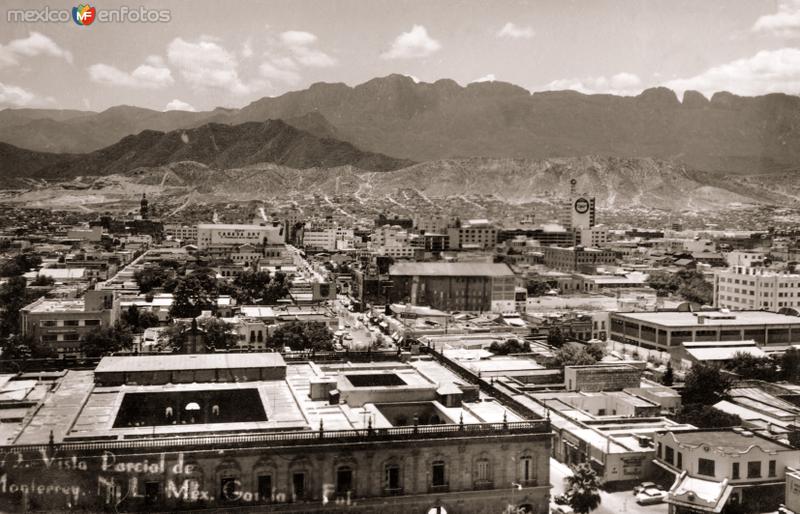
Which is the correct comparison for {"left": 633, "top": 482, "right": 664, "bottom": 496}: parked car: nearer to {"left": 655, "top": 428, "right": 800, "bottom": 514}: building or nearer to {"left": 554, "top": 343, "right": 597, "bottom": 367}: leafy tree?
{"left": 655, "top": 428, "right": 800, "bottom": 514}: building

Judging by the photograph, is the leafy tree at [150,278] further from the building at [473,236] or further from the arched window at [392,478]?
the arched window at [392,478]

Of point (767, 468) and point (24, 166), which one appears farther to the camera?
point (24, 166)

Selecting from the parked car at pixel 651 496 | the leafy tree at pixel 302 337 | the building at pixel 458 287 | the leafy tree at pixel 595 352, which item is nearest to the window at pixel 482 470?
the parked car at pixel 651 496

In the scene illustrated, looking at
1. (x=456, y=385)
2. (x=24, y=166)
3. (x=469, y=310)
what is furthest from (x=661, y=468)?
(x=24, y=166)

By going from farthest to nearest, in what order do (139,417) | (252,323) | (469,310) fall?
(469,310), (252,323), (139,417)

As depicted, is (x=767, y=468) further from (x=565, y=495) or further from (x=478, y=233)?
(x=478, y=233)

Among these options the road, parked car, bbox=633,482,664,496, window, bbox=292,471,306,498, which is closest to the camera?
window, bbox=292,471,306,498

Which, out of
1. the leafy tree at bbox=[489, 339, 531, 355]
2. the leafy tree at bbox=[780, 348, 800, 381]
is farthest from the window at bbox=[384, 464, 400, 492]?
the leafy tree at bbox=[780, 348, 800, 381]
